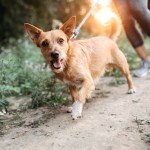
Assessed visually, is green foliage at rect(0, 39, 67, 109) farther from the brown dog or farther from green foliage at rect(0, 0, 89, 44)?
green foliage at rect(0, 0, 89, 44)

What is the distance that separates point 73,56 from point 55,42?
16.1 inches

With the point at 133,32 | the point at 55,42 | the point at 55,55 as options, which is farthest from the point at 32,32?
the point at 133,32

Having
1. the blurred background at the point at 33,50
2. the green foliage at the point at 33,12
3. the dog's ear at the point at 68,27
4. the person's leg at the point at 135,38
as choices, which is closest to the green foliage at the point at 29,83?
the blurred background at the point at 33,50

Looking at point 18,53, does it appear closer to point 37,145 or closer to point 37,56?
point 37,56

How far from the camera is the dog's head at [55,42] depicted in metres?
5.08

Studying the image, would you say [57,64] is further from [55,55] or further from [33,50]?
[33,50]

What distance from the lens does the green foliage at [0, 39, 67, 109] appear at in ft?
19.8

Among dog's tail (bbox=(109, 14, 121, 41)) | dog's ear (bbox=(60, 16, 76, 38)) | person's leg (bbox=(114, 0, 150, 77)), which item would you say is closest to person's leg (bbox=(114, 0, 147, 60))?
person's leg (bbox=(114, 0, 150, 77))

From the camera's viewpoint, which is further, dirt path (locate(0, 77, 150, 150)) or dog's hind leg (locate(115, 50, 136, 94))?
dog's hind leg (locate(115, 50, 136, 94))

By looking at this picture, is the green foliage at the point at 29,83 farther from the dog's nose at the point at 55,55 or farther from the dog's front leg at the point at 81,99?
the dog's nose at the point at 55,55

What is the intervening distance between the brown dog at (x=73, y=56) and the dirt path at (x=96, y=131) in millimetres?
257

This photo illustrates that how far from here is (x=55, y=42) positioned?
5.12 meters

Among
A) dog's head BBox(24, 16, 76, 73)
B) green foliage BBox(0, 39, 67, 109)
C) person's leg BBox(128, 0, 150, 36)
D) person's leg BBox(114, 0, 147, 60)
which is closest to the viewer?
dog's head BBox(24, 16, 76, 73)

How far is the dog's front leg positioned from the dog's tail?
1.42 meters
